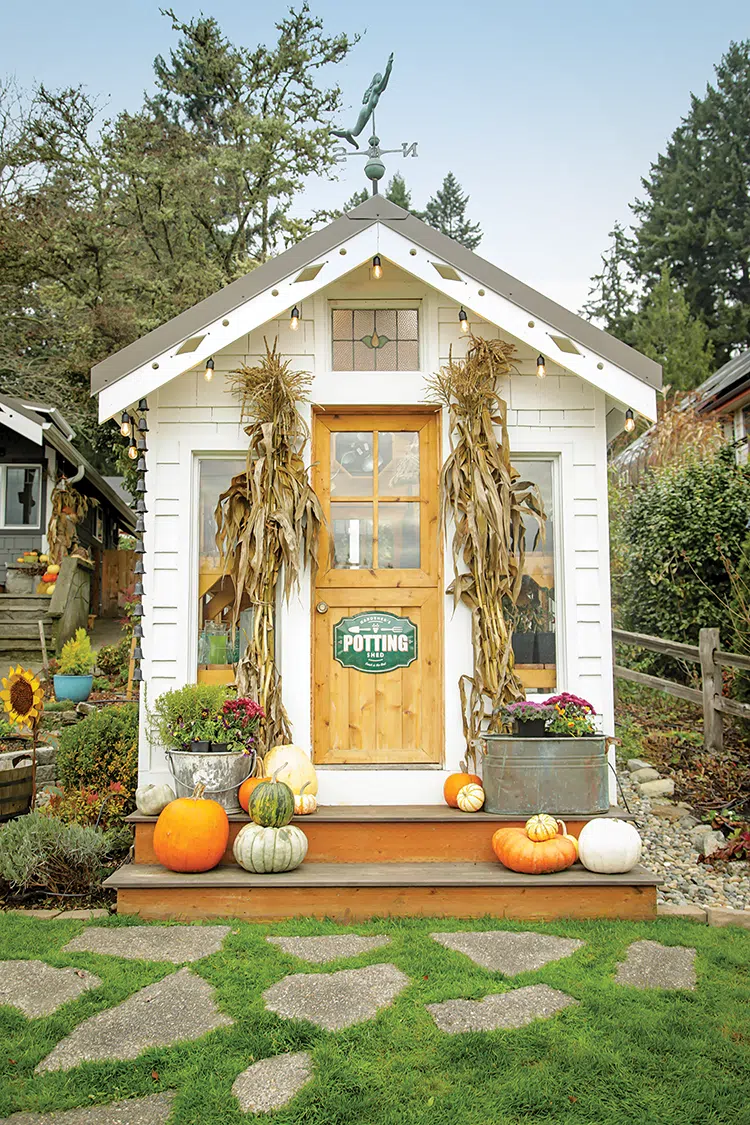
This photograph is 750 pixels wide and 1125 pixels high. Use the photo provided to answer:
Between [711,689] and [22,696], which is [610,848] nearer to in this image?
[711,689]

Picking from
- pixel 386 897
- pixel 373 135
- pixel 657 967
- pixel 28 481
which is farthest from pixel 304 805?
pixel 28 481

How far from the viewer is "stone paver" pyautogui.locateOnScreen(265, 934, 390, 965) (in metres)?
3.85

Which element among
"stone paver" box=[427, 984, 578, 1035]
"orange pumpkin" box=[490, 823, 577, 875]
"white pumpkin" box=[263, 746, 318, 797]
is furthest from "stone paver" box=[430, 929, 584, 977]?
"white pumpkin" box=[263, 746, 318, 797]

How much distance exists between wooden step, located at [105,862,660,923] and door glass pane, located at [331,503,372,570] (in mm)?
1927

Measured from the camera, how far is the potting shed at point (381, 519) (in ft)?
17.9

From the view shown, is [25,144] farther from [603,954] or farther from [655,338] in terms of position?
[603,954]

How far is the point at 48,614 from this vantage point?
13508 millimetres

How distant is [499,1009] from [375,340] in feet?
12.6

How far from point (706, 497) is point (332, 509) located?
504 cm

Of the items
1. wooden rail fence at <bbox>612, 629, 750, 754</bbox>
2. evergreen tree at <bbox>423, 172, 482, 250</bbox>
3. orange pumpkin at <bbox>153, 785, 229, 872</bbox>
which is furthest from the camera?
evergreen tree at <bbox>423, 172, 482, 250</bbox>

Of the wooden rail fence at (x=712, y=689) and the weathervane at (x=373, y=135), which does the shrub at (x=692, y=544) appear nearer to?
the wooden rail fence at (x=712, y=689)

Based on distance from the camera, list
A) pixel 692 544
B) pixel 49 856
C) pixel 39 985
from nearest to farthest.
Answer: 1. pixel 39 985
2. pixel 49 856
3. pixel 692 544

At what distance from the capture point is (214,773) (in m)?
4.89

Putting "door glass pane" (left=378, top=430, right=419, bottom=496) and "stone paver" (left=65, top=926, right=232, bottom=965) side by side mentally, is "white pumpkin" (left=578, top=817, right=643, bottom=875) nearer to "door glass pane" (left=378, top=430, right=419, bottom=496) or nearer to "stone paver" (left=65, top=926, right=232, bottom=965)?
"stone paver" (left=65, top=926, right=232, bottom=965)
